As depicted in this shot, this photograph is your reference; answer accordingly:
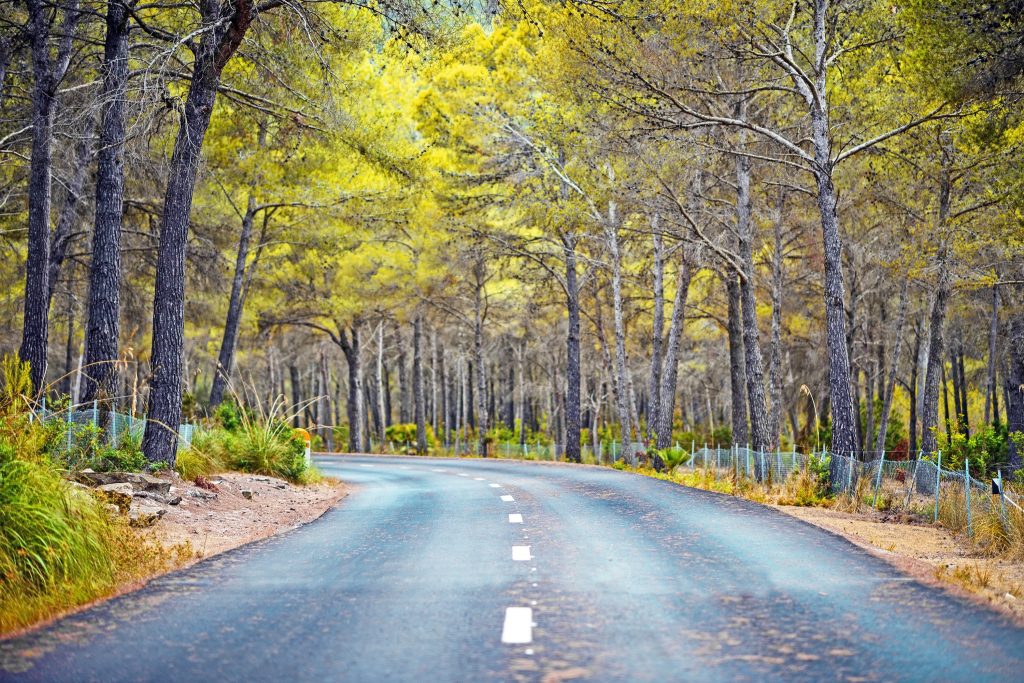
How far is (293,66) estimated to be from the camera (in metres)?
18.1

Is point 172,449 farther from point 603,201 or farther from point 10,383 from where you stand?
point 603,201

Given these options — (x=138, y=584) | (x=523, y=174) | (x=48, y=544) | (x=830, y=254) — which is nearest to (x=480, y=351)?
(x=523, y=174)

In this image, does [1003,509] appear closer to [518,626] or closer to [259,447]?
[518,626]

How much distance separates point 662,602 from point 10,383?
7045 millimetres

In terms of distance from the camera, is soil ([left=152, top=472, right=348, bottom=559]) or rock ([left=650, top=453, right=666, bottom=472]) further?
rock ([left=650, top=453, right=666, bottom=472])

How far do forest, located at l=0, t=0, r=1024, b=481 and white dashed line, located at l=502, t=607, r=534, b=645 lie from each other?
746 cm

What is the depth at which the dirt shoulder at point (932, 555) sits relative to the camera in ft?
26.4

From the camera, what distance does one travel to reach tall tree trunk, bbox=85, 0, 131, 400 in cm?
1633

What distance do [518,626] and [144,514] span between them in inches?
280

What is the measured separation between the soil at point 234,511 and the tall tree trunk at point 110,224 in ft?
8.72

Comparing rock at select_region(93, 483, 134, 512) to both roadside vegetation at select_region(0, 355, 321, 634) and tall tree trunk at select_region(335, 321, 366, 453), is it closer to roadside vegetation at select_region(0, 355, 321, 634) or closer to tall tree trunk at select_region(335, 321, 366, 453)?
roadside vegetation at select_region(0, 355, 321, 634)

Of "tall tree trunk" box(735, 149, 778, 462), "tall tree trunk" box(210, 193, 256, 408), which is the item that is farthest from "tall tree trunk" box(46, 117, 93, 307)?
"tall tree trunk" box(735, 149, 778, 462)

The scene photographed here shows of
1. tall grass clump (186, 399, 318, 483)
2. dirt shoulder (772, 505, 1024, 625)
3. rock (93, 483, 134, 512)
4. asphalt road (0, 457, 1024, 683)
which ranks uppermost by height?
tall grass clump (186, 399, 318, 483)

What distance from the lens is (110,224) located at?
16781mm
